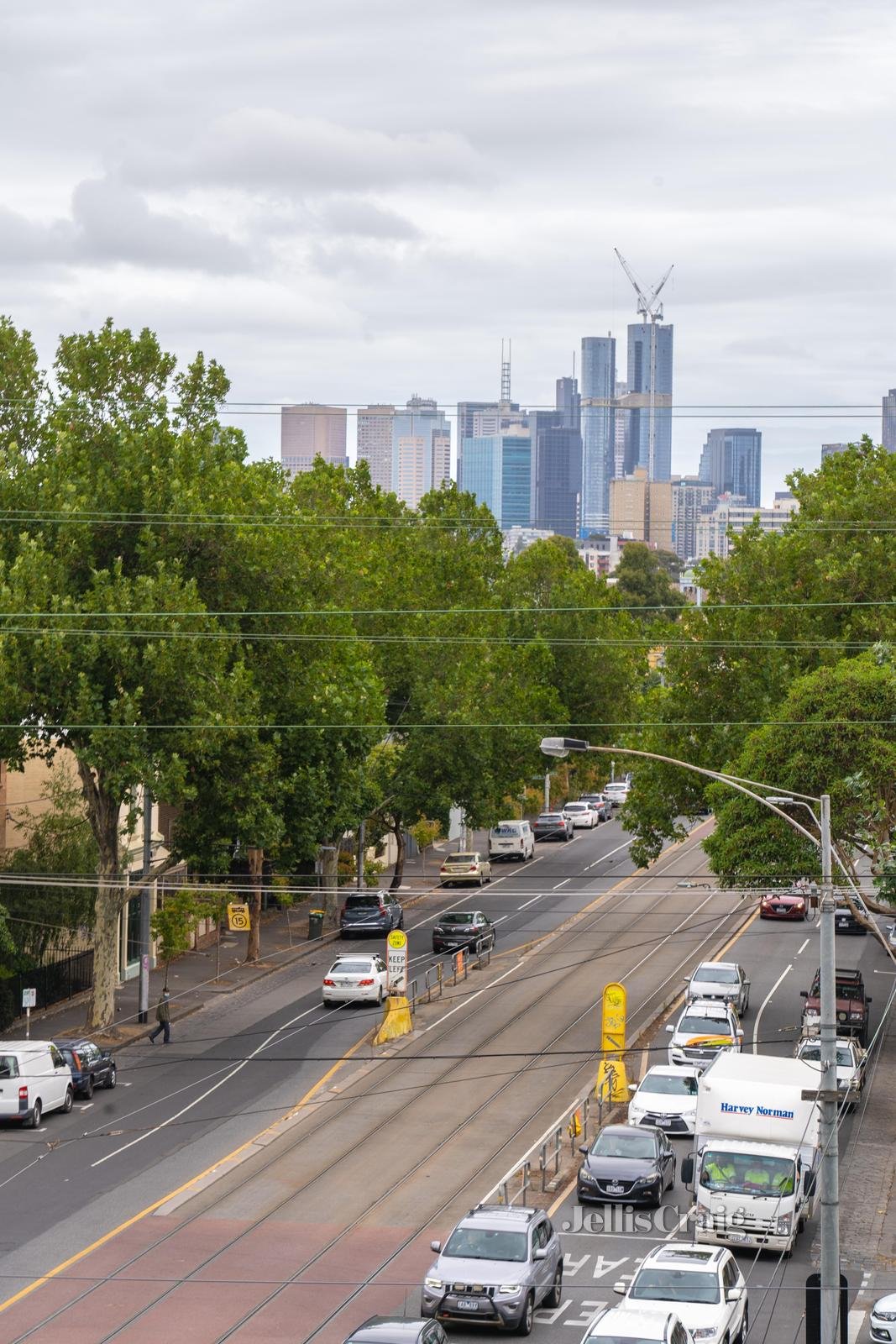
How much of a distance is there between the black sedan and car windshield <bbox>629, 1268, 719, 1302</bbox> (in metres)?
6.71

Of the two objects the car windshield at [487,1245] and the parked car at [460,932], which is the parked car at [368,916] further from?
the car windshield at [487,1245]

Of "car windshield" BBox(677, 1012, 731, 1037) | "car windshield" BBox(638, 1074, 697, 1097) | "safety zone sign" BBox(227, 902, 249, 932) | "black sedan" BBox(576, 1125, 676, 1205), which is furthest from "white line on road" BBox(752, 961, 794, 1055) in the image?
"safety zone sign" BBox(227, 902, 249, 932)

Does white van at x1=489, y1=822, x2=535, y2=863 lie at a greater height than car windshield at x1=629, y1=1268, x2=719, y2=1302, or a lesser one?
greater

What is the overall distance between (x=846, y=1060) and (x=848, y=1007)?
5897 millimetres

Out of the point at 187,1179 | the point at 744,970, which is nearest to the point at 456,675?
the point at 744,970

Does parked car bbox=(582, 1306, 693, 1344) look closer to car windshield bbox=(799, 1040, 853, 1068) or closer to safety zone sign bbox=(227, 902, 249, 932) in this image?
car windshield bbox=(799, 1040, 853, 1068)

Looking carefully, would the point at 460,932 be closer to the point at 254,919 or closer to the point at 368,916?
the point at 368,916

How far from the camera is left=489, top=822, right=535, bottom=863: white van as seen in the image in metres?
77.9

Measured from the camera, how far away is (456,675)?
2591 inches

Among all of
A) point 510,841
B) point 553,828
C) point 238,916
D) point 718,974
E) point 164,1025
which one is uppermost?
point 238,916

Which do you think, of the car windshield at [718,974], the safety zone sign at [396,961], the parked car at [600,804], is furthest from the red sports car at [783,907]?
the parked car at [600,804]

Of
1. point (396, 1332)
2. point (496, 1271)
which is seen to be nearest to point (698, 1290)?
point (496, 1271)

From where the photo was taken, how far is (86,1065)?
4019 centimetres

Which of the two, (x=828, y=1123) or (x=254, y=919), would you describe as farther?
(x=254, y=919)
